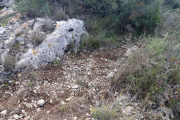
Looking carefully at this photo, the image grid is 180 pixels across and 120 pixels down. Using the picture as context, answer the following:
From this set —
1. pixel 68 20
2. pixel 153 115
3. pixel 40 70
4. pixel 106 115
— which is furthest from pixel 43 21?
pixel 153 115

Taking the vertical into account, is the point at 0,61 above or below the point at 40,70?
above

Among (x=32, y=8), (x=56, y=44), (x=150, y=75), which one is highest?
(x=32, y=8)

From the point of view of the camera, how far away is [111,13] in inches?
187

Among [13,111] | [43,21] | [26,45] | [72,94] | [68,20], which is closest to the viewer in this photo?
[13,111]

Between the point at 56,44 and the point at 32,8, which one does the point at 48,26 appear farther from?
the point at 32,8

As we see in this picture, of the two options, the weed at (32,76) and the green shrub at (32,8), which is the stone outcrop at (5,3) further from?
the weed at (32,76)

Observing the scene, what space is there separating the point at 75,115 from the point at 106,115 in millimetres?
500

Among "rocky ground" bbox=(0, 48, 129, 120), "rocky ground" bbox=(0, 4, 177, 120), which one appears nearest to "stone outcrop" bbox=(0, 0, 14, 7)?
"rocky ground" bbox=(0, 4, 177, 120)

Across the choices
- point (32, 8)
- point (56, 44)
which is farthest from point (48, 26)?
point (32, 8)

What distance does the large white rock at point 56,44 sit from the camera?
296 cm

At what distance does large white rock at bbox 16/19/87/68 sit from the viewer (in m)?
2.96

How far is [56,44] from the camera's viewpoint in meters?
3.42

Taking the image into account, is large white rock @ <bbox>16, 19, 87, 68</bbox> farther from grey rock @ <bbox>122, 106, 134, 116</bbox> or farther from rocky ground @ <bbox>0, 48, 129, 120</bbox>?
grey rock @ <bbox>122, 106, 134, 116</bbox>

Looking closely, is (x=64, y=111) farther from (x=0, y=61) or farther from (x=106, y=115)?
(x=0, y=61)
